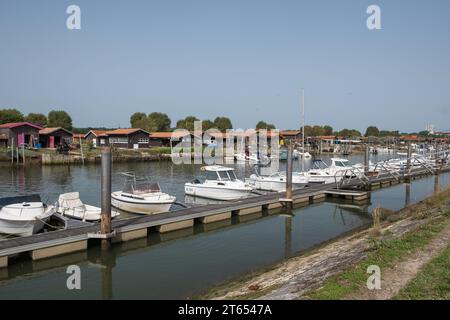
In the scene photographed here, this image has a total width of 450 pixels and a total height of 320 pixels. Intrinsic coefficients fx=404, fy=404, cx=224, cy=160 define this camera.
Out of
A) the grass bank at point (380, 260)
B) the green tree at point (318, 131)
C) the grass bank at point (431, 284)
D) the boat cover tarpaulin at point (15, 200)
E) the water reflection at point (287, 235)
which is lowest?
the water reflection at point (287, 235)

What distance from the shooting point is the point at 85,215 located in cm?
1998

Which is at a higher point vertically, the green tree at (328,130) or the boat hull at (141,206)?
the green tree at (328,130)

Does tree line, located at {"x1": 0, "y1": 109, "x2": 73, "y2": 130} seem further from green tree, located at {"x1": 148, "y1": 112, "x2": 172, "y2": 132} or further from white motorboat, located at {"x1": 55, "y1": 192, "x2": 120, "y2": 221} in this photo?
white motorboat, located at {"x1": 55, "y1": 192, "x2": 120, "y2": 221}

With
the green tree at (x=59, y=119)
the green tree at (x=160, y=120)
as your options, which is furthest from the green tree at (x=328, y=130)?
the green tree at (x=59, y=119)

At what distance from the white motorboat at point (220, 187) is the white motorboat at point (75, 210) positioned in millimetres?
10152

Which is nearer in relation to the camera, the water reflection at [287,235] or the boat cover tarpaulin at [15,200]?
the water reflection at [287,235]

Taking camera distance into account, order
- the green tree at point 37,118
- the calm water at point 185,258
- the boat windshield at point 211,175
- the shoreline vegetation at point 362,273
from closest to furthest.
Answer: the shoreline vegetation at point 362,273, the calm water at point 185,258, the boat windshield at point 211,175, the green tree at point 37,118

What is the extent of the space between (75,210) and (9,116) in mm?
82220

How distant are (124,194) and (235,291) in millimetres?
14197

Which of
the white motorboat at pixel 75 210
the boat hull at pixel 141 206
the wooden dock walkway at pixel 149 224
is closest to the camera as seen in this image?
the wooden dock walkway at pixel 149 224

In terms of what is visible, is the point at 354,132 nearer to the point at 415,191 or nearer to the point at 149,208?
the point at 415,191

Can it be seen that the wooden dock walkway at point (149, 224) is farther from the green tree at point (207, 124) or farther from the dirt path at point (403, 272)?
the green tree at point (207, 124)

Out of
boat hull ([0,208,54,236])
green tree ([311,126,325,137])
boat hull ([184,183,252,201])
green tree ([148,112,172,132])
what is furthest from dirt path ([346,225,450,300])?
green tree ([311,126,325,137])

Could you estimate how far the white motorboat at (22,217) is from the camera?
17062mm
